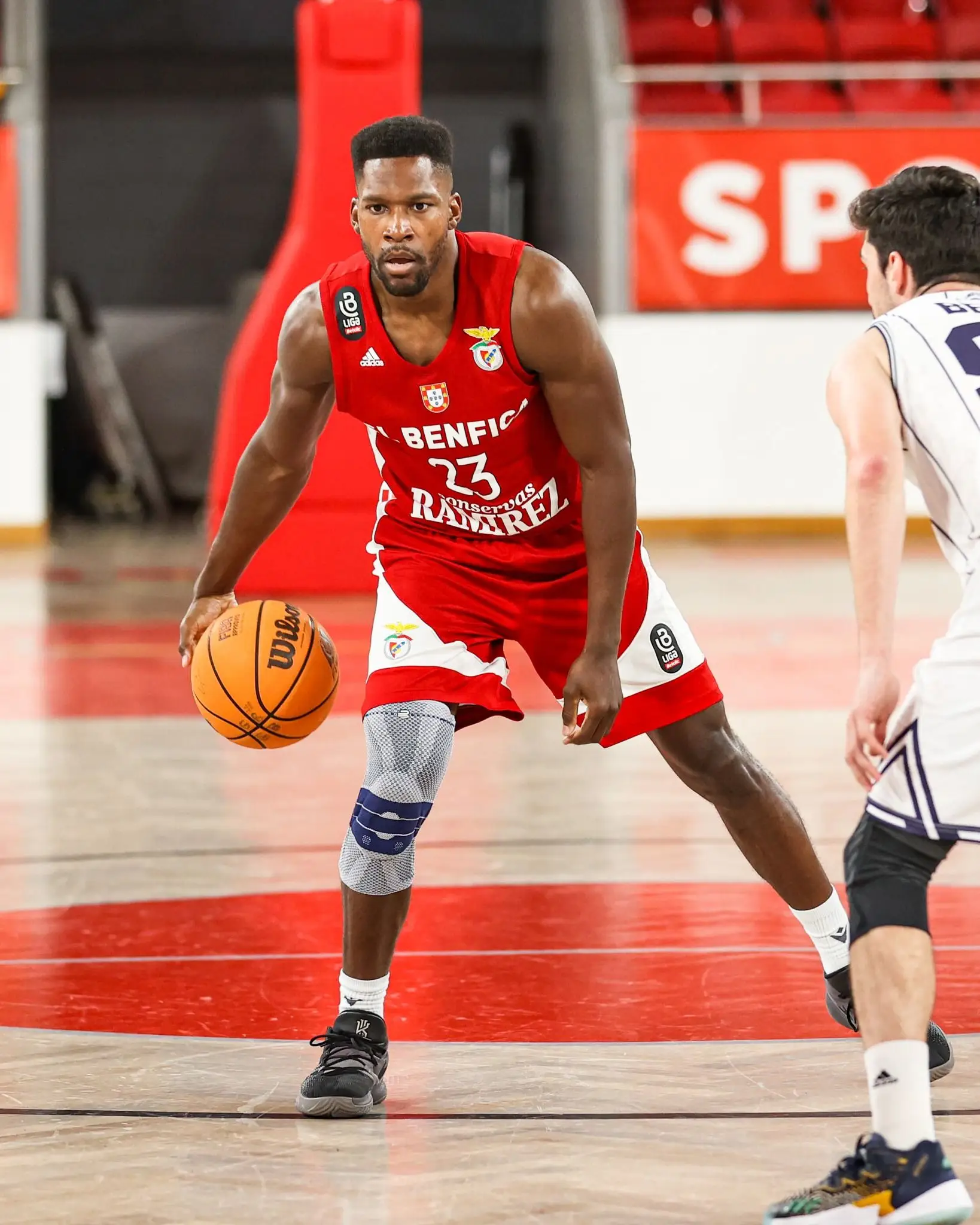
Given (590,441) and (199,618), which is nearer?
(590,441)

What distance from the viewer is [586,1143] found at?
10.7 ft

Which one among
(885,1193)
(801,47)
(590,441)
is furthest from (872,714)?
(801,47)

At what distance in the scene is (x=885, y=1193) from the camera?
2.80m

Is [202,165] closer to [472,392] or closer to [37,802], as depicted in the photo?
[37,802]

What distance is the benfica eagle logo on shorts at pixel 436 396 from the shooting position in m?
3.71

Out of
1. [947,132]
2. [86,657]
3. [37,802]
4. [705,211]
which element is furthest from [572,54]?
[37,802]

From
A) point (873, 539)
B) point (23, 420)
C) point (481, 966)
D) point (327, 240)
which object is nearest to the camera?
point (873, 539)

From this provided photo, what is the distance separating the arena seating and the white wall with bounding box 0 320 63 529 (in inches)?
224

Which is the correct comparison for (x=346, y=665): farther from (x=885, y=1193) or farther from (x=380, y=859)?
(x=885, y=1193)

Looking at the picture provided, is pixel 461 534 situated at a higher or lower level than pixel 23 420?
higher

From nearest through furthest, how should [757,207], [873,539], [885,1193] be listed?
[885,1193]
[873,539]
[757,207]

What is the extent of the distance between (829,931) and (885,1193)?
1.24 m

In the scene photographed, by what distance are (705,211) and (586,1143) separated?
45.5 feet

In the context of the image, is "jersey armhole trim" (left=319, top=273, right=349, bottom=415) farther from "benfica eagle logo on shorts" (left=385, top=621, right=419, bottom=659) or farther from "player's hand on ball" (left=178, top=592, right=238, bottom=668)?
"player's hand on ball" (left=178, top=592, right=238, bottom=668)
